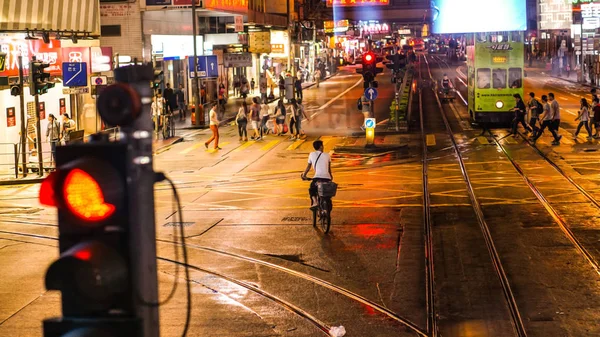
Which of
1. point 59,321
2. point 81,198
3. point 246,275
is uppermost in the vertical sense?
point 81,198

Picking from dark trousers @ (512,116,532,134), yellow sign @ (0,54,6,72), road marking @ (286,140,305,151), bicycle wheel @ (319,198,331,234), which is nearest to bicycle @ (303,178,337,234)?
bicycle wheel @ (319,198,331,234)

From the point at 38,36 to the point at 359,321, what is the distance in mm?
23092

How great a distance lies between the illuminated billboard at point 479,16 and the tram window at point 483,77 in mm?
3604

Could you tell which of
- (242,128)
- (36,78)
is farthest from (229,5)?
(36,78)

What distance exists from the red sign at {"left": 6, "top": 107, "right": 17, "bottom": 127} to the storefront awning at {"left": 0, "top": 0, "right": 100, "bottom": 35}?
2491 mm

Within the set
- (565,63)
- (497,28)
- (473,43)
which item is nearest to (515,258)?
(473,43)

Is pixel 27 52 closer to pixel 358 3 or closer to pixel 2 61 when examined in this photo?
pixel 2 61

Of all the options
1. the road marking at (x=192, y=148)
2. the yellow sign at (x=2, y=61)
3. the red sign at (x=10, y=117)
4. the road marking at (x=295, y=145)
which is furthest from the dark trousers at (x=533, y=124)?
the yellow sign at (x=2, y=61)

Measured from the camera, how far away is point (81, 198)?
4.37 metres

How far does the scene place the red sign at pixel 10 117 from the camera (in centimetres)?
2872

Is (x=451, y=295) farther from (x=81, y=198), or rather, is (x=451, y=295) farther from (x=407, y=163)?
(x=407, y=163)

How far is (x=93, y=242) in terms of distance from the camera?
4.34 meters

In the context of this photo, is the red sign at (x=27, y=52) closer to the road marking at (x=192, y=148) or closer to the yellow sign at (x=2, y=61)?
the yellow sign at (x=2, y=61)

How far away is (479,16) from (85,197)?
4518 centimetres
